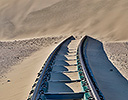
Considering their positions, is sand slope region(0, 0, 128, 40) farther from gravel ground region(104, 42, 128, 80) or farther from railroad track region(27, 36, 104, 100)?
railroad track region(27, 36, 104, 100)

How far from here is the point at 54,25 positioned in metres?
24.7

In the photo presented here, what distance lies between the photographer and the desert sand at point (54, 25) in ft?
40.5

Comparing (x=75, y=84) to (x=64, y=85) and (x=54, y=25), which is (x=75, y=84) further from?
(x=54, y=25)

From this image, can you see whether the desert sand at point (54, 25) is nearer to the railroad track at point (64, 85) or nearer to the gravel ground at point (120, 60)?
the gravel ground at point (120, 60)

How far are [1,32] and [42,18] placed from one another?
4.60 meters

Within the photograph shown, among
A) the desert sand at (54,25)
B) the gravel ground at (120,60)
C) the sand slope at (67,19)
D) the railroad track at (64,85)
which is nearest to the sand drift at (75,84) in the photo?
the railroad track at (64,85)

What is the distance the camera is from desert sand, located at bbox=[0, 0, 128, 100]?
40.5 ft

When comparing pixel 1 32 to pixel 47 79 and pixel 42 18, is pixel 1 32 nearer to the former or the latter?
pixel 42 18

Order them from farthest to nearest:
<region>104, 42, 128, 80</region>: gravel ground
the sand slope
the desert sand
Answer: the sand slope < the desert sand < <region>104, 42, 128, 80</region>: gravel ground

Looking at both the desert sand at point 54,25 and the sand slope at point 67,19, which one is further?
the sand slope at point 67,19

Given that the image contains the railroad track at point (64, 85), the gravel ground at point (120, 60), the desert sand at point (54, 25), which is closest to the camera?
the railroad track at point (64, 85)

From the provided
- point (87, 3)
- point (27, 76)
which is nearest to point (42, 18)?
point (87, 3)

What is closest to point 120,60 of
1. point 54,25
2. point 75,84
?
point 75,84

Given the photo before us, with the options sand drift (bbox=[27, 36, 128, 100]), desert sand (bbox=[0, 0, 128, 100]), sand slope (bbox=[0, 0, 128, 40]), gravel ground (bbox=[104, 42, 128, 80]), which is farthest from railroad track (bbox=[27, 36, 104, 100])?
sand slope (bbox=[0, 0, 128, 40])
